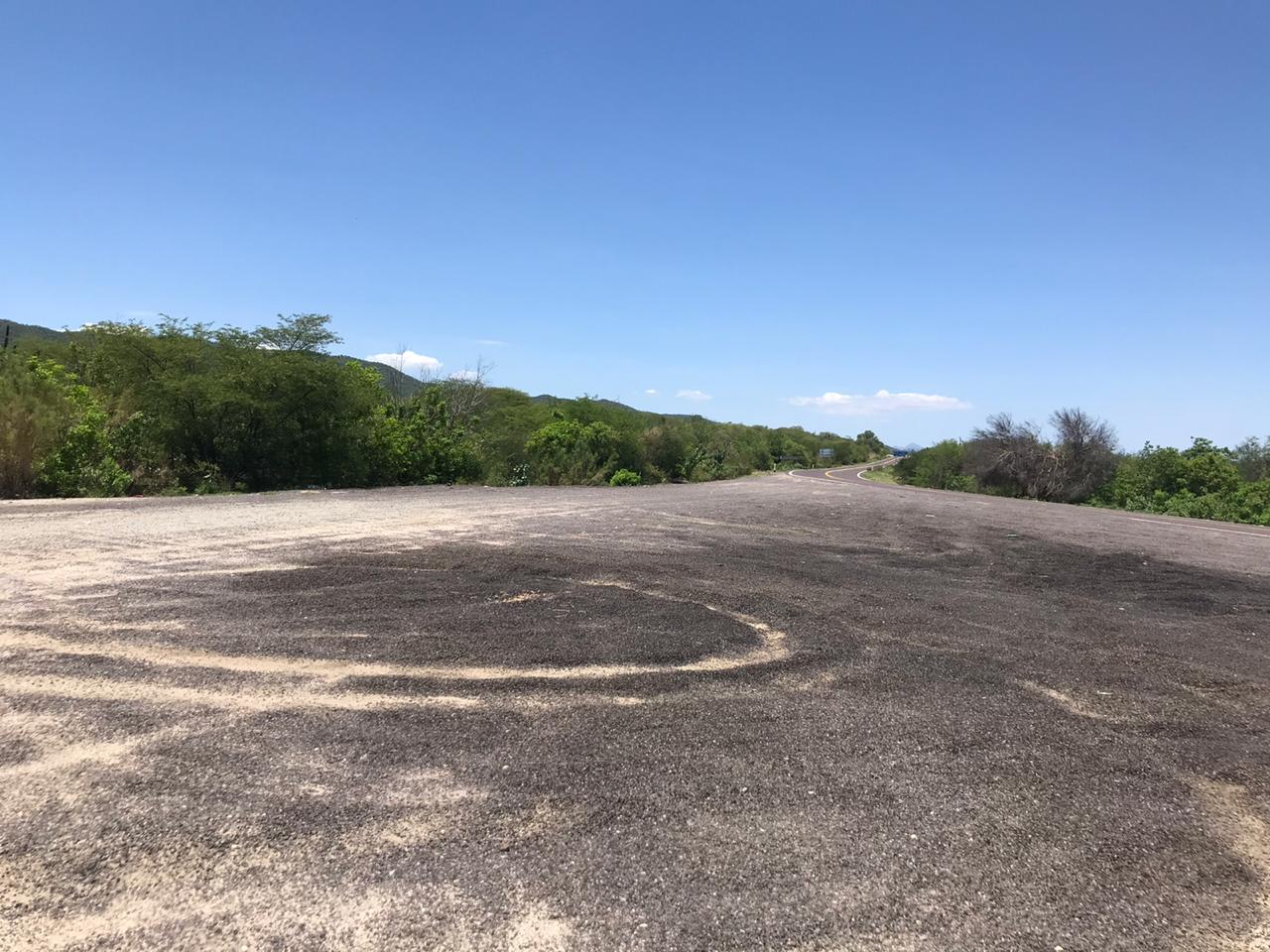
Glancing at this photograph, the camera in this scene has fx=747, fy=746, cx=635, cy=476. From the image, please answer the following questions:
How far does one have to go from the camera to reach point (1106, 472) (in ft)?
137

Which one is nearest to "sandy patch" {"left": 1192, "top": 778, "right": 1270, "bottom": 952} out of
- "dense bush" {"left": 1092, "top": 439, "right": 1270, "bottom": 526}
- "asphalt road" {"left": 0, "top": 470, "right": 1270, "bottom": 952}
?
"asphalt road" {"left": 0, "top": 470, "right": 1270, "bottom": 952}

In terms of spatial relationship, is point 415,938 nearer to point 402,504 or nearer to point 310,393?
point 402,504

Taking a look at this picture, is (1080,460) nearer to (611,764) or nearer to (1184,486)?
(1184,486)

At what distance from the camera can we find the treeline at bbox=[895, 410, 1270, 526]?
3127cm

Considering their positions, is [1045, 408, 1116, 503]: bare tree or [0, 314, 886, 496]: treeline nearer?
[0, 314, 886, 496]: treeline

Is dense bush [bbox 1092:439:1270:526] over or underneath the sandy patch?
over

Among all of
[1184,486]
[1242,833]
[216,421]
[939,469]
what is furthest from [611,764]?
[939,469]

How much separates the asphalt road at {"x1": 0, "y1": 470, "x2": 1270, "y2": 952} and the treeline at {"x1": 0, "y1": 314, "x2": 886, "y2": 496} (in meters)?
9.89

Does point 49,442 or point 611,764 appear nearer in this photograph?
point 611,764

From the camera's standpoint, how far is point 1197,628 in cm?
641

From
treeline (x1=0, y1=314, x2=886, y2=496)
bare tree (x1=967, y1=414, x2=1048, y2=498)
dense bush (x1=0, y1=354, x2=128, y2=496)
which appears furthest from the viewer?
bare tree (x1=967, y1=414, x2=1048, y2=498)

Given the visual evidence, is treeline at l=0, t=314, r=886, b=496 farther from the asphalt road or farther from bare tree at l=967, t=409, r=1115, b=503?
bare tree at l=967, t=409, r=1115, b=503

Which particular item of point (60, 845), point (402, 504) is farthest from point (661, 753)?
point (402, 504)

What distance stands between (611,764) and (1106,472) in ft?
153
